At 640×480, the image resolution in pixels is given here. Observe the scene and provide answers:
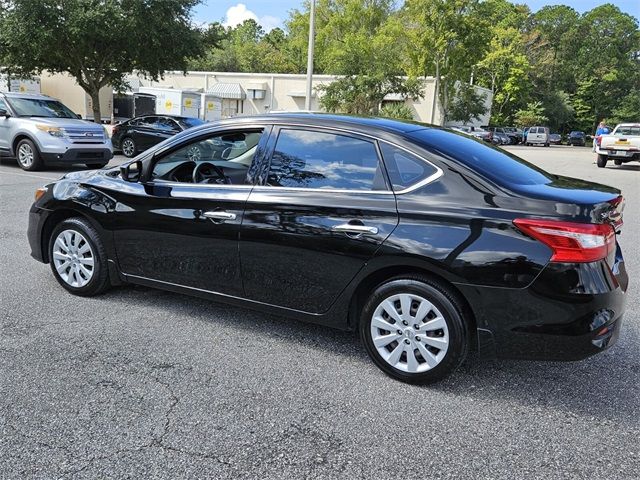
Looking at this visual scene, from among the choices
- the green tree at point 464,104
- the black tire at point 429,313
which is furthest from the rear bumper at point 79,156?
the green tree at point 464,104

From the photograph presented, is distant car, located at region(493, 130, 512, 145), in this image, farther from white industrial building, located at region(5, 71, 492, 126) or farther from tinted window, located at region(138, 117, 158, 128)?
tinted window, located at region(138, 117, 158, 128)

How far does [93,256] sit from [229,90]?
43771mm

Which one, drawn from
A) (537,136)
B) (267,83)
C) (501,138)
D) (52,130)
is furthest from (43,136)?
(537,136)

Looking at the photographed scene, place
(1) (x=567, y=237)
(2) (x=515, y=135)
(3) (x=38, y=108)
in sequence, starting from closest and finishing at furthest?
(1) (x=567, y=237) → (3) (x=38, y=108) → (2) (x=515, y=135)

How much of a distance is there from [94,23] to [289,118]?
1770 centimetres

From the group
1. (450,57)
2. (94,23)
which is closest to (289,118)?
(94,23)

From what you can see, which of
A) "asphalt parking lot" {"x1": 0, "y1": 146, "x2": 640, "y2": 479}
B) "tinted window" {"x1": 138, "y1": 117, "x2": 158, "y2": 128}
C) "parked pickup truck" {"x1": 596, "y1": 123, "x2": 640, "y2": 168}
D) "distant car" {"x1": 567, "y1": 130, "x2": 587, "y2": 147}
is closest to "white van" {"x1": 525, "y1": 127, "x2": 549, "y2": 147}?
"distant car" {"x1": 567, "y1": 130, "x2": 587, "y2": 147}

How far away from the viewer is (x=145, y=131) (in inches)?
695

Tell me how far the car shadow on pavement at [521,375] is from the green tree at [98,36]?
57.9 ft

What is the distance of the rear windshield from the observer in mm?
3381

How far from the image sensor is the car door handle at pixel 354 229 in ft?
11.0

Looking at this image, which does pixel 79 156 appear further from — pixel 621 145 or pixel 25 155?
pixel 621 145

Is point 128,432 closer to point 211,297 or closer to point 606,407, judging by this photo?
point 211,297

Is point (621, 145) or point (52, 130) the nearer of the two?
point (52, 130)
